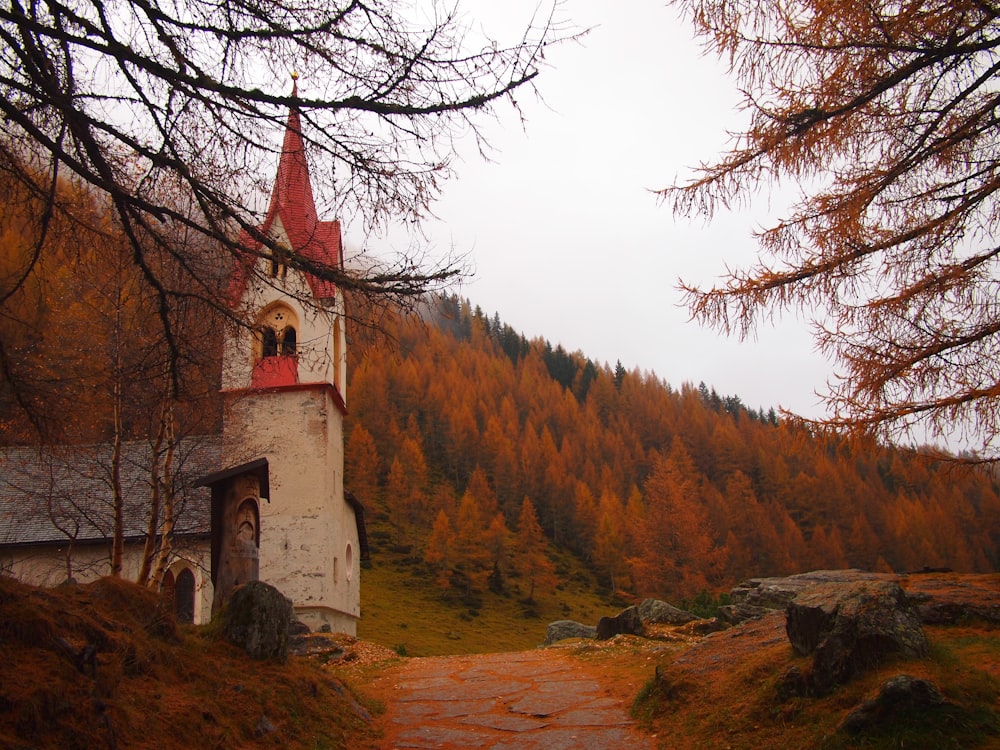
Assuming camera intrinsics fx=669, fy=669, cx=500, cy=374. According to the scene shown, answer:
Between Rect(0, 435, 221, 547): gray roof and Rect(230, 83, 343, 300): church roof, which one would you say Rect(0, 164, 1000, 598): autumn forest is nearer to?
Rect(230, 83, 343, 300): church roof

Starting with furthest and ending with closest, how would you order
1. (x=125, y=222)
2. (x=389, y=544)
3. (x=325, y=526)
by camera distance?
1. (x=389, y=544)
2. (x=325, y=526)
3. (x=125, y=222)

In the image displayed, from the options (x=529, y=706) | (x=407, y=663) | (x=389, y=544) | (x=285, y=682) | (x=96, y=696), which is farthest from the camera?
(x=389, y=544)

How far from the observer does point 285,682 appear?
5266 millimetres

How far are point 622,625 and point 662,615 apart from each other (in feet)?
2.40

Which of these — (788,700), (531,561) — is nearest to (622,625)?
(788,700)

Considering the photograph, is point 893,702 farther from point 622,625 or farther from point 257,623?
point 622,625

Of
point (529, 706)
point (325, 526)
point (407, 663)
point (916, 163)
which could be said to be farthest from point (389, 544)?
point (916, 163)

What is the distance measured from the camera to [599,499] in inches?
2697

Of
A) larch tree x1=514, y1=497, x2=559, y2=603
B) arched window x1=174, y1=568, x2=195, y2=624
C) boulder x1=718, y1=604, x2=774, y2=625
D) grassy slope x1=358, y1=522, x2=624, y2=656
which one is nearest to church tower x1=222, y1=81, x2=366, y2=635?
arched window x1=174, y1=568, x2=195, y2=624

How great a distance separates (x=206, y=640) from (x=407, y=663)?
6.48 meters

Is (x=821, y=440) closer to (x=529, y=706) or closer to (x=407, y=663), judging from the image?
(x=529, y=706)

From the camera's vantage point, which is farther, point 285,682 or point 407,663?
point 407,663

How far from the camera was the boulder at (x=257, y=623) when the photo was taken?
219 inches

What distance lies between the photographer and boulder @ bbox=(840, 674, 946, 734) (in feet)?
11.9
